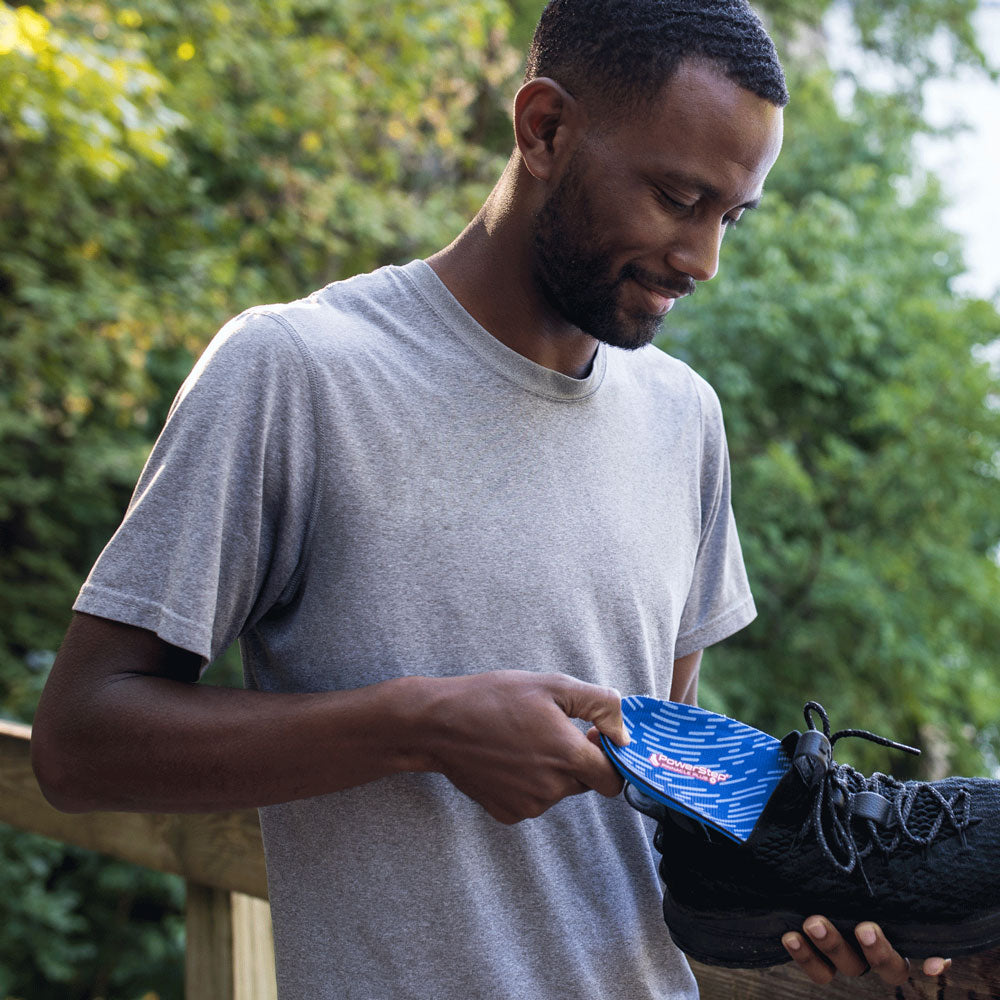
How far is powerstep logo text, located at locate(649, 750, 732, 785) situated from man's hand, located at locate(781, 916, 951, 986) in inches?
6.6

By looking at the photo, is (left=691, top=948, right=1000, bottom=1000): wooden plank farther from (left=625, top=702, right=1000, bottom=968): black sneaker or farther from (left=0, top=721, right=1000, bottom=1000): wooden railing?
(left=0, top=721, right=1000, bottom=1000): wooden railing

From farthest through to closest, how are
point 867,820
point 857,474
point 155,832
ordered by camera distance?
point 857,474
point 155,832
point 867,820

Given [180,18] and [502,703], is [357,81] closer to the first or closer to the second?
[180,18]

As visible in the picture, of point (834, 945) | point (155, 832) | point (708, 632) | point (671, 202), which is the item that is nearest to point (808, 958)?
point (834, 945)

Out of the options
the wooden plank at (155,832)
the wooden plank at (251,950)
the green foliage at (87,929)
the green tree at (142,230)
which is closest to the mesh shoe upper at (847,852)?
the wooden plank at (155,832)

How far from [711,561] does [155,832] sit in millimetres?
1141

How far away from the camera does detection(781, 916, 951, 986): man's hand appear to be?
1.08 m

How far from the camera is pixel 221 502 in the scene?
3.58 feet

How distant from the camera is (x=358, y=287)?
1.33 meters

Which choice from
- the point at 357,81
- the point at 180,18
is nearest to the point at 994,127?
the point at 357,81

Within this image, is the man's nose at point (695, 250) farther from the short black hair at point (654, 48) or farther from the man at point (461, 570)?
the short black hair at point (654, 48)

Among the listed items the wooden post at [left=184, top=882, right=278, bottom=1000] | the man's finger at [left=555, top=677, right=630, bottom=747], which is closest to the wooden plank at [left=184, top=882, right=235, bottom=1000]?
the wooden post at [left=184, top=882, right=278, bottom=1000]

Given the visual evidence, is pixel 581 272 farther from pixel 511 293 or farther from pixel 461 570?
pixel 461 570

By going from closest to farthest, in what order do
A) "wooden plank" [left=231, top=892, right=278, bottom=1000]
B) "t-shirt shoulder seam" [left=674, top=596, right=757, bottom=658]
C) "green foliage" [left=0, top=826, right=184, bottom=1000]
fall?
"t-shirt shoulder seam" [left=674, top=596, right=757, bottom=658] < "wooden plank" [left=231, top=892, right=278, bottom=1000] < "green foliage" [left=0, top=826, right=184, bottom=1000]
